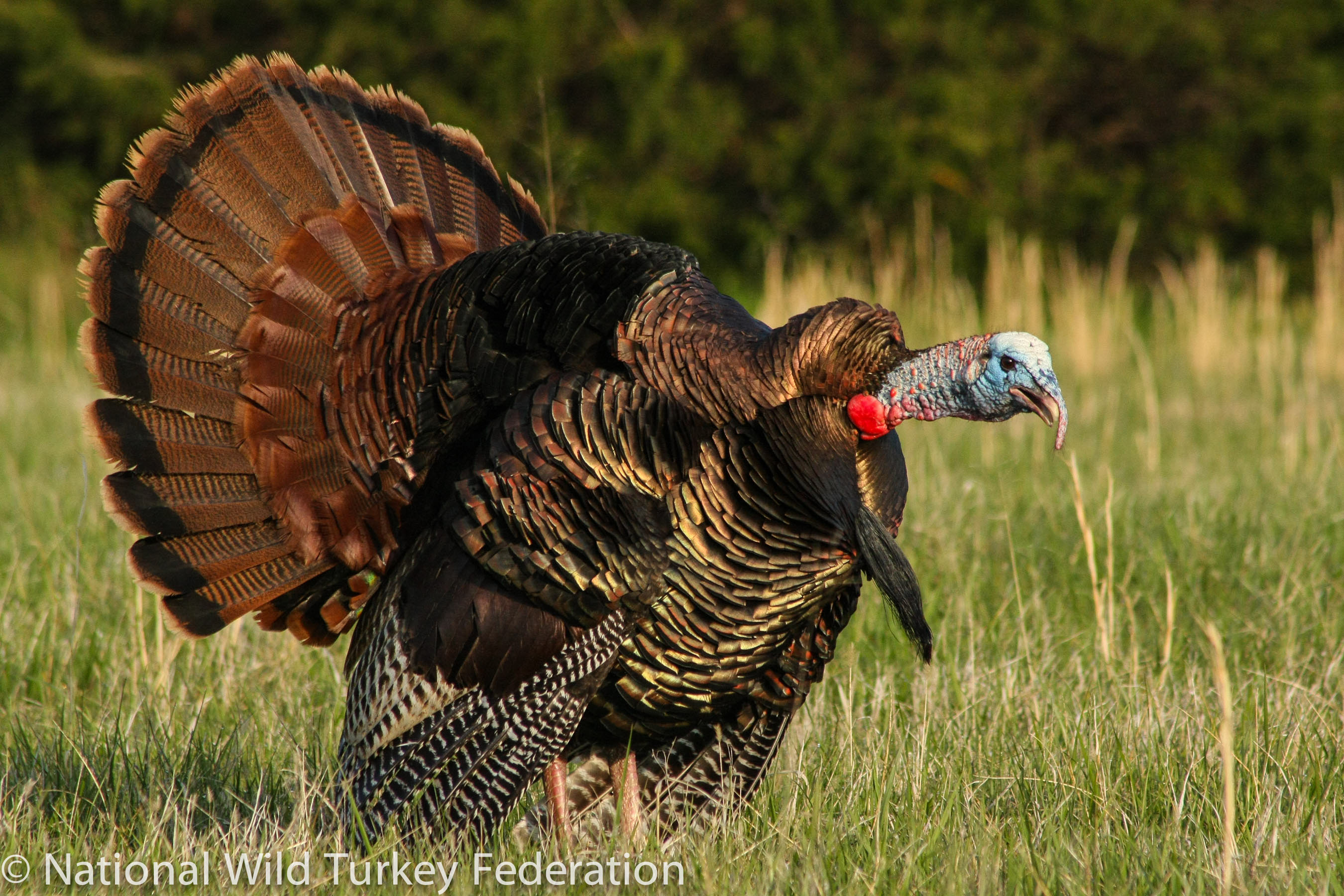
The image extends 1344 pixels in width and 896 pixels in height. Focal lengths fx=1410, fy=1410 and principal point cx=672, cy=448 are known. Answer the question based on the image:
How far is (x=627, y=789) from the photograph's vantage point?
3.17 m

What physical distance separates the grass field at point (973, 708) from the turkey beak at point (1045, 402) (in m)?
0.46

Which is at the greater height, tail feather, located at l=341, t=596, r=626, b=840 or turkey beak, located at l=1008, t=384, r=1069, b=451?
turkey beak, located at l=1008, t=384, r=1069, b=451

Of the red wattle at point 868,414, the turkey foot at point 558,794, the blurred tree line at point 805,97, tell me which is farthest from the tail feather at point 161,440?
the blurred tree line at point 805,97

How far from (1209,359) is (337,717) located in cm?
808

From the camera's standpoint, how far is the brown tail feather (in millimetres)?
3135

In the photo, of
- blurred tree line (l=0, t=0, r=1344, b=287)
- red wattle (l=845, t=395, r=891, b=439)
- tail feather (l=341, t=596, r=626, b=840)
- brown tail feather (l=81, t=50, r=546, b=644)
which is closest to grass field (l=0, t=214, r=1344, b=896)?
tail feather (l=341, t=596, r=626, b=840)

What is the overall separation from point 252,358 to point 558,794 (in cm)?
120

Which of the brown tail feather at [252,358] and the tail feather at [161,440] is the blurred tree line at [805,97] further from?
the tail feather at [161,440]

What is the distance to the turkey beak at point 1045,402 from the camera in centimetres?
254

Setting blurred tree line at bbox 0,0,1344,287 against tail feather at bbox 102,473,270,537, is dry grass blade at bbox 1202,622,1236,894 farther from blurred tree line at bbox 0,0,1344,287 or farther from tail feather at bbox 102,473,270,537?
blurred tree line at bbox 0,0,1344,287

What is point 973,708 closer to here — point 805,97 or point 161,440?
point 161,440

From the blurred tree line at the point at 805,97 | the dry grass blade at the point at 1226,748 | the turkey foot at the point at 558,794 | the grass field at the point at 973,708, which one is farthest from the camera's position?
the blurred tree line at the point at 805,97

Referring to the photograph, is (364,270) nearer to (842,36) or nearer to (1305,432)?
(1305,432)

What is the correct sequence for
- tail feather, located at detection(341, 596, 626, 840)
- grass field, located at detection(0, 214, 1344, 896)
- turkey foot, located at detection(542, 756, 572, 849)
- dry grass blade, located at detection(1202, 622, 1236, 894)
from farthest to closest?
1. turkey foot, located at detection(542, 756, 572, 849)
2. tail feather, located at detection(341, 596, 626, 840)
3. grass field, located at detection(0, 214, 1344, 896)
4. dry grass blade, located at detection(1202, 622, 1236, 894)
